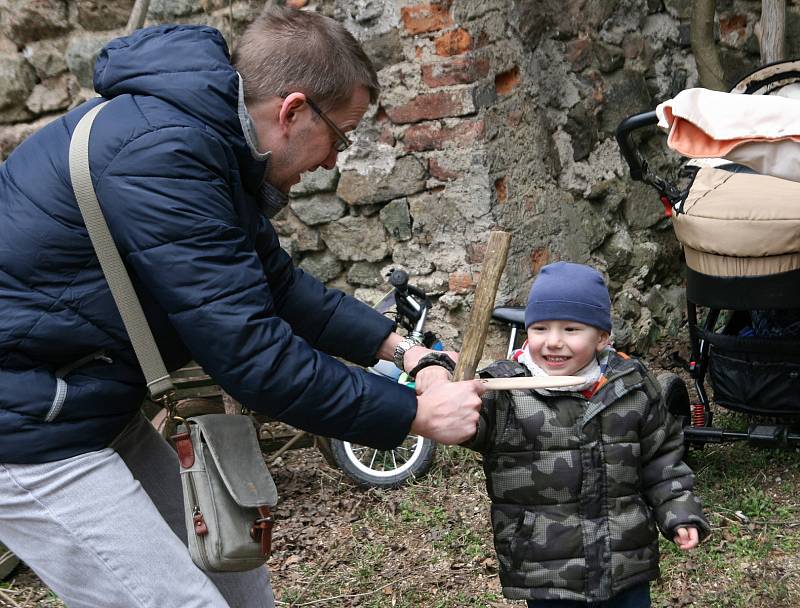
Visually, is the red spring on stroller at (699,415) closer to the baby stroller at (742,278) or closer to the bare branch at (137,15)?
the baby stroller at (742,278)

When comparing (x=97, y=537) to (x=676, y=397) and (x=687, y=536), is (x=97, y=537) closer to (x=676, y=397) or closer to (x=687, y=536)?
(x=687, y=536)

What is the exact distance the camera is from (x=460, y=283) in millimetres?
4078

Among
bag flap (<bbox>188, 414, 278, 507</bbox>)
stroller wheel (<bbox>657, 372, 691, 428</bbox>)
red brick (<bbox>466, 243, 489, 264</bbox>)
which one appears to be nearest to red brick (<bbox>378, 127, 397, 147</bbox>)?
red brick (<bbox>466, 243, 489, 264</bbox>)

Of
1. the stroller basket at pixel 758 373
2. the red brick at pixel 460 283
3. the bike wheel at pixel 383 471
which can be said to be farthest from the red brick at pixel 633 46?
the bike wheel at pixel 383 471

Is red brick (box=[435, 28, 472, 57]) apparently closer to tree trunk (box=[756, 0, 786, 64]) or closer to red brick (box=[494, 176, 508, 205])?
red brick (box=[494, 176, 508, 205])

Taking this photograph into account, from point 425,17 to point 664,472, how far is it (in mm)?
2386

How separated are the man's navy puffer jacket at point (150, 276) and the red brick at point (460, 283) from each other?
2.31 m

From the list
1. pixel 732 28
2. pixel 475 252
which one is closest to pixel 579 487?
pixel 475 252

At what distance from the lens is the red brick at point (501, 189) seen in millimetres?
3949

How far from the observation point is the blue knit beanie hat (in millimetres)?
2107

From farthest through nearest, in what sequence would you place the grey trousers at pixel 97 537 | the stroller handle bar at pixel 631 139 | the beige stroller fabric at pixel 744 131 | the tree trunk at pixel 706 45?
the tree trunk at pixel 706 45 → the stroller handle bar at pixel 631 139 → the beige stroller fabric at pixel 744 131 → the grey trousers at pixel 97 537

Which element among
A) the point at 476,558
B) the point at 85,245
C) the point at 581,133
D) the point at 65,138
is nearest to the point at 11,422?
the point at 85,245

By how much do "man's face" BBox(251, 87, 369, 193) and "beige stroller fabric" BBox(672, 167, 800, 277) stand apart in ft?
5.58

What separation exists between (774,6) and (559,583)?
337 cm
